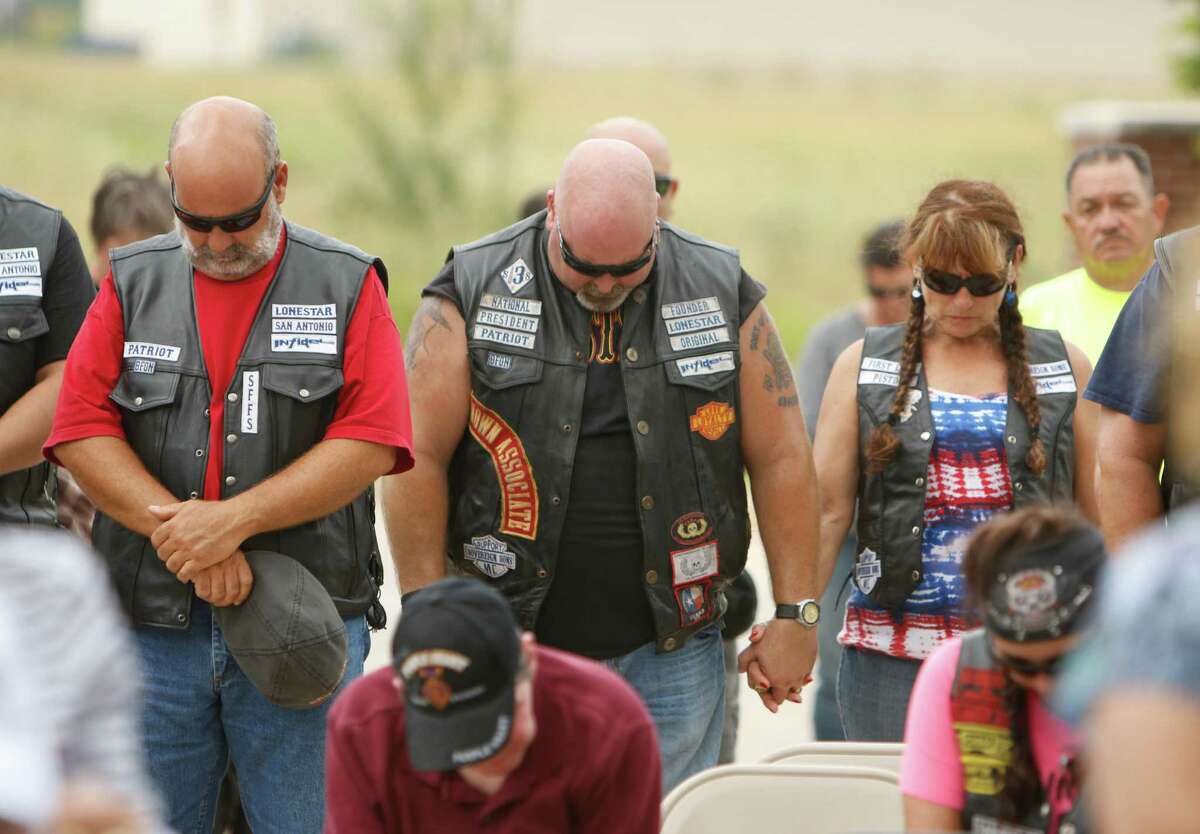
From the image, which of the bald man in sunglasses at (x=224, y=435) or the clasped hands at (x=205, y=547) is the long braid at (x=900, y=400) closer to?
the bald man in sunglasses at (x=224, y=435)

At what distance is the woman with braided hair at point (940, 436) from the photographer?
389 cm

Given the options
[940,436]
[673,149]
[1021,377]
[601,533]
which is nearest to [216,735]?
[601,533]

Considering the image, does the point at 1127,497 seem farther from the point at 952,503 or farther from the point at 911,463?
the point at 911,463

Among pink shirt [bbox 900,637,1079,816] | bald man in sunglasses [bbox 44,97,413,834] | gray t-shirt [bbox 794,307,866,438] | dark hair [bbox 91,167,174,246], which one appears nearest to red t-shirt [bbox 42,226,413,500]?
bald man in sunglasses [bbox 44,97,413,834]

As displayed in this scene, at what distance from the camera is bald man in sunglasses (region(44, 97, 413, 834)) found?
3.47 m

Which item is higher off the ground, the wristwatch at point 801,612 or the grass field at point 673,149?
the grass field at point 673,149

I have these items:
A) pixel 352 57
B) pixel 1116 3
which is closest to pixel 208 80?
pixel 352 57

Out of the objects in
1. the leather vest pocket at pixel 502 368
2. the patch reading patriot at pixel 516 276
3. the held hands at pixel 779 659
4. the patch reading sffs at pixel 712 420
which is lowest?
the held hands at pixel 779 659

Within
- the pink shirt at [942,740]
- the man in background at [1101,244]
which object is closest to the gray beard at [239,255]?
the pink shirt at [942,740]

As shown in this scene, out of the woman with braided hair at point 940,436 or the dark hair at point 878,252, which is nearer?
the woman with braided hair at point 940,436

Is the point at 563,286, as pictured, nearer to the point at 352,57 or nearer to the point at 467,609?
the point at 467,609

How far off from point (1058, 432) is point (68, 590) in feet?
8.91

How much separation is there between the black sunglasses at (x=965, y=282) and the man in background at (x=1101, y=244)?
3.59ft

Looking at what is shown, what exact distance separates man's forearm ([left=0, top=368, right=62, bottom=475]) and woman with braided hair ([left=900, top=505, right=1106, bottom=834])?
7.25 ft
